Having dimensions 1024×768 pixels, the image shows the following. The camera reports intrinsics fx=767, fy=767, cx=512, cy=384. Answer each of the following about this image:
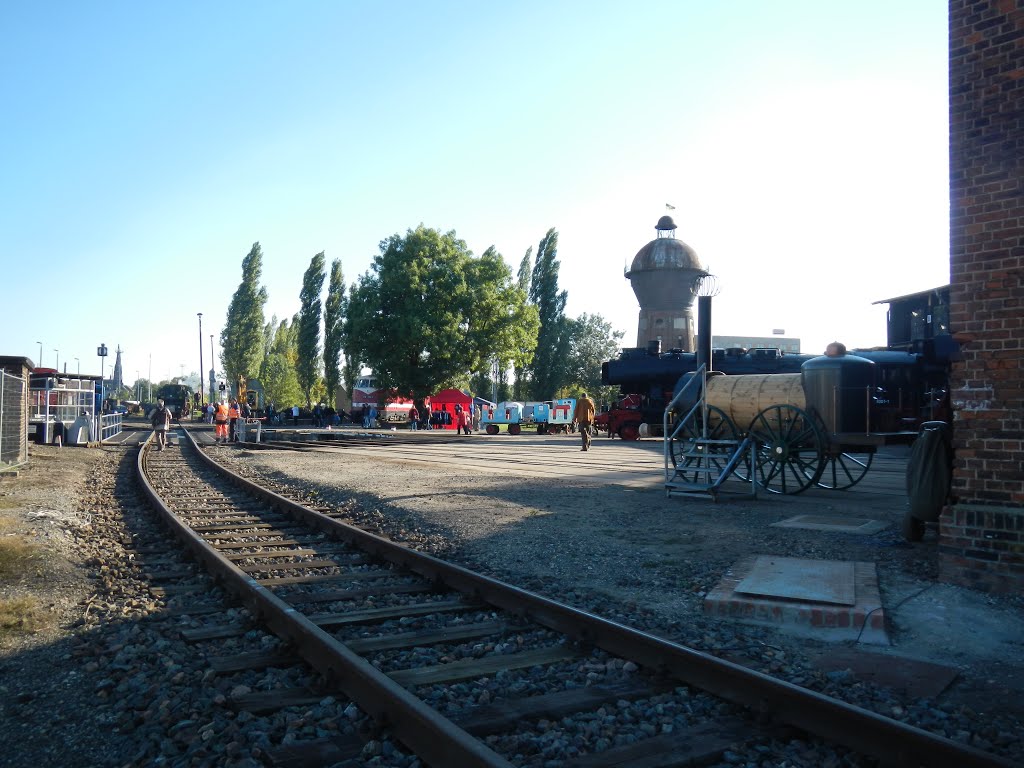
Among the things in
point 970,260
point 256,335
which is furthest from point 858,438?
point 256,335

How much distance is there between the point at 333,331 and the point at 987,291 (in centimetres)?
6406

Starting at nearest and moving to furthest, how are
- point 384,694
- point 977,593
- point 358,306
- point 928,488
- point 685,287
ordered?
1. point 384,694
2. point 977,593
3. point 928,488
4. point 358,306
5. point 685,287

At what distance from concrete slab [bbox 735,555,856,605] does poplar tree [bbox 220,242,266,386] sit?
69222mm

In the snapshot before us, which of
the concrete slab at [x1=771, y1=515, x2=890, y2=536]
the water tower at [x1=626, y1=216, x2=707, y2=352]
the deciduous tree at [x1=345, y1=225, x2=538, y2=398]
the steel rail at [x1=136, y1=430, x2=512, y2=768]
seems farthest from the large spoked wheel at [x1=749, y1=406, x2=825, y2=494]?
the water tower at [x1=626, y1=216, x2=707, y2=352]

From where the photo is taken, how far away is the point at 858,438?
10.2 m

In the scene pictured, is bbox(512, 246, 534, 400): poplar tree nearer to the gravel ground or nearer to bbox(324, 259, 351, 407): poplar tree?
bbox(324, 259, 351, 407): poplar tree

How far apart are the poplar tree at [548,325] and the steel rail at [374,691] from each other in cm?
5205

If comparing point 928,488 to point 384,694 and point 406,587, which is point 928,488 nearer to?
point 406,587

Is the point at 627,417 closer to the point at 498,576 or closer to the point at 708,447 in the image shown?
the point at 708,447

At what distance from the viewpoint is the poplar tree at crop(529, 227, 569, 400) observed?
5791 centimetres

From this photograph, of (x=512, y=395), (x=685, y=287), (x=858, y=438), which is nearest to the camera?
(x=858, y=438)

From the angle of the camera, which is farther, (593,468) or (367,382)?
(367,382)

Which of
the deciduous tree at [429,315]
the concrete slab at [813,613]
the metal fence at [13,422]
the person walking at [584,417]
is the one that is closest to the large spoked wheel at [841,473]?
the concrete slab at [813,613]

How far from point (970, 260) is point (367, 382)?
173 ft
